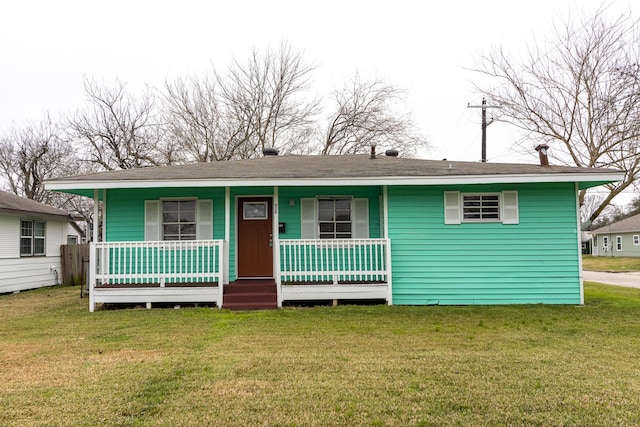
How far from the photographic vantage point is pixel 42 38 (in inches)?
553

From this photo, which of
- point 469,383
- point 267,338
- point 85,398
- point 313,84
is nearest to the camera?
point 85,398

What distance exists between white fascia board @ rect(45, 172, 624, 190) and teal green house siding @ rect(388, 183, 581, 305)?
0.64 m

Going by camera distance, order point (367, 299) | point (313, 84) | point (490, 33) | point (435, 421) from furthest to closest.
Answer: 1. point (313, 84)
2. point (490, 33)
3. point (367, 299)
4. point (435, 421)

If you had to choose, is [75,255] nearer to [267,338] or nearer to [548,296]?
[267,338]

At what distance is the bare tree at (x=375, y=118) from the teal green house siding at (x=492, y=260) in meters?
12.9

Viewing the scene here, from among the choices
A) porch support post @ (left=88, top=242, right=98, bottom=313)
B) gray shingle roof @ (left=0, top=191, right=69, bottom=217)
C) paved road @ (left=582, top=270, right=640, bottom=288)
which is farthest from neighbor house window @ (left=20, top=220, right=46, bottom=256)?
paved road @ (left=582, top=270, right=640, bottom=288)

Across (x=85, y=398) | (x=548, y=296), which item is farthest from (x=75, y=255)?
(x=548, y=296)

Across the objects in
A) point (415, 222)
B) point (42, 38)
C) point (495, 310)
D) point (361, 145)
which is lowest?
point (495, 310)

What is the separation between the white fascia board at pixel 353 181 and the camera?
307 inches

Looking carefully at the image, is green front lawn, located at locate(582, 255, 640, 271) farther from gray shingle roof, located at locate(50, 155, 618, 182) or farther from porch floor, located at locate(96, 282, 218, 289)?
Result: porch floor, located at locate(96, 282, 218, 289)

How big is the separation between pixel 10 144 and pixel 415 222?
2860cm

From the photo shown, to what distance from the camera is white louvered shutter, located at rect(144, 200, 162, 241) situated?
28.8 ft

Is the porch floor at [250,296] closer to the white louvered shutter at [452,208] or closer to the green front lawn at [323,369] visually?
the green front lawn at [323,369]

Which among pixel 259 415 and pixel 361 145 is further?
pixel 361 145
